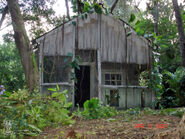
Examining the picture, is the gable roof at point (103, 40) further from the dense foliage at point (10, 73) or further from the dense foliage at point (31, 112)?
the dense foliage at point (10, 73)

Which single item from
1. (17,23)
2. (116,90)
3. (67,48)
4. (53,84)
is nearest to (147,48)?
(116,90)

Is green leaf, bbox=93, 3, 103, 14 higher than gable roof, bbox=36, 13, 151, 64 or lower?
higher

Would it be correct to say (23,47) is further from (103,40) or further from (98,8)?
(98,8)

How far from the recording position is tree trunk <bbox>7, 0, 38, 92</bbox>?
765cm

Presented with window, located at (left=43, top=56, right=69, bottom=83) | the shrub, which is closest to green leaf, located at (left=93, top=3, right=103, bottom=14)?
window, located at (left=43, top=56, right=69, bottom=83)

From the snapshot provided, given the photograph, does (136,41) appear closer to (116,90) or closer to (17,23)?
(116,90)

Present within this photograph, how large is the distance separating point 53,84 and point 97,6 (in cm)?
360

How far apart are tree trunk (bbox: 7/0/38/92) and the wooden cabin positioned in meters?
0.40

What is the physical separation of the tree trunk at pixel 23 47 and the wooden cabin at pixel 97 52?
403 millimetres

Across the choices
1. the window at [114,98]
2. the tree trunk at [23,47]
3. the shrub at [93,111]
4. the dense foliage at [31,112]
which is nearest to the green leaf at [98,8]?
the tree trunk at [23,47]

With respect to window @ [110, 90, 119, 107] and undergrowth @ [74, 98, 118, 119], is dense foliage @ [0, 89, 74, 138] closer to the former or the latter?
undergrowth @ [74, 98, 118, 119]

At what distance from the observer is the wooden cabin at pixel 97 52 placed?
7.87 meters

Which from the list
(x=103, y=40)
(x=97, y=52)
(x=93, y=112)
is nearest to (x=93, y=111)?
(x=93, y=112)

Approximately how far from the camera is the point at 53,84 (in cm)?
788
